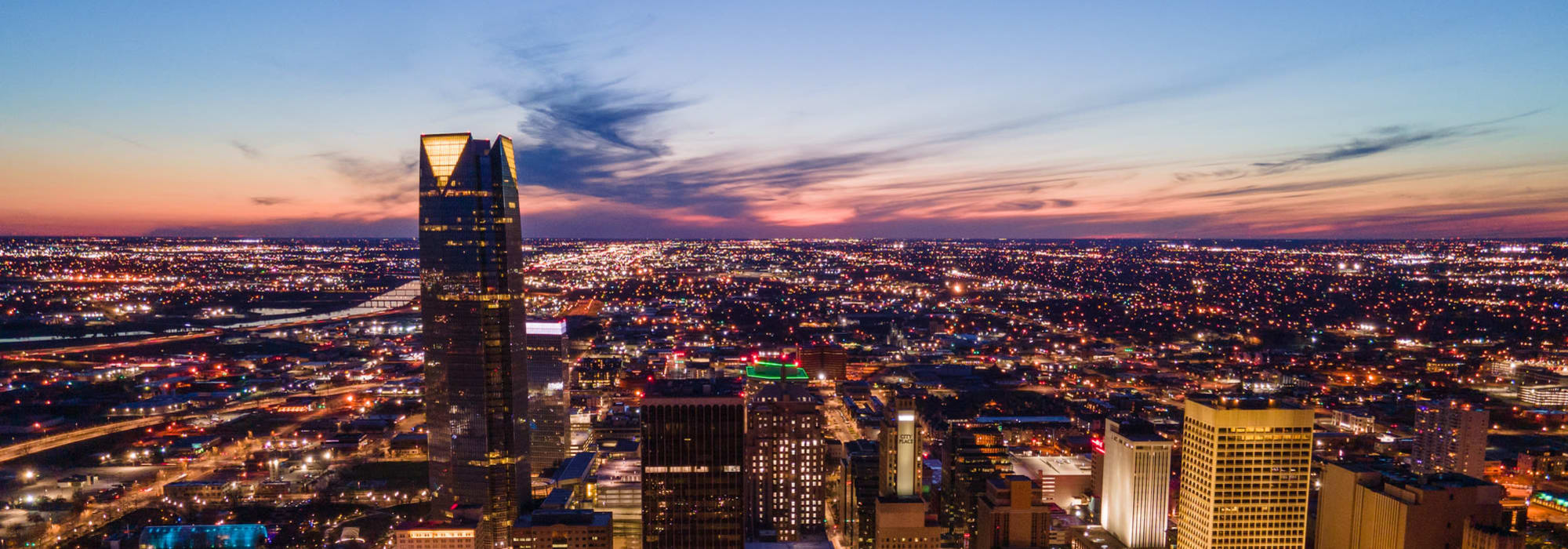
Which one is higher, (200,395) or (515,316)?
(515,316)

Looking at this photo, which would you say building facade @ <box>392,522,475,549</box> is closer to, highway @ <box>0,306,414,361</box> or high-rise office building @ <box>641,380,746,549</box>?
high-rise office building @ <box>641,380,746,549</box>

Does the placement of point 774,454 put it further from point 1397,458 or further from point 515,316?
point 1397,458

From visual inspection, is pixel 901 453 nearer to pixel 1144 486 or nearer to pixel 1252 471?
pixel 1144 486

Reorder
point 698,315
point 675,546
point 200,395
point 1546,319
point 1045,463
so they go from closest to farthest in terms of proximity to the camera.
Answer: point 675,546 < point 1045,463 < point 200,395 < point 1546,319 < point 698,315

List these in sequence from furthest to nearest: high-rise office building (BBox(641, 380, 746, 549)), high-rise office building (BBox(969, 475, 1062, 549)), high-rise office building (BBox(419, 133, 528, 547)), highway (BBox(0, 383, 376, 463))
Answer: highway (BBox(0, 383, 376, 463)), high-rise office building (BBox(419, 133, 528, 547)), high-rise office building (BBox(969, 475, 1062, 549)), high-rise office building (BBox(641, 380, 746, 549))

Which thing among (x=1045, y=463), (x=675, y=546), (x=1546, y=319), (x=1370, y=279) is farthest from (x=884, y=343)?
(x=1370, y=279)

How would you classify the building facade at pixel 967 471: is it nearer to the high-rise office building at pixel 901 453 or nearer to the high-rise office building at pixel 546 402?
the high-rise office building at pixel 901 453

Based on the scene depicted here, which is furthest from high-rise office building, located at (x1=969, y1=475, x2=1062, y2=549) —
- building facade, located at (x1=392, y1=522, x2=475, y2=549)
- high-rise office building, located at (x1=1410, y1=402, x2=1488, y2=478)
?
high-rise office building, located at (x1=1410, y1=402, x2=1488, y2=478)
